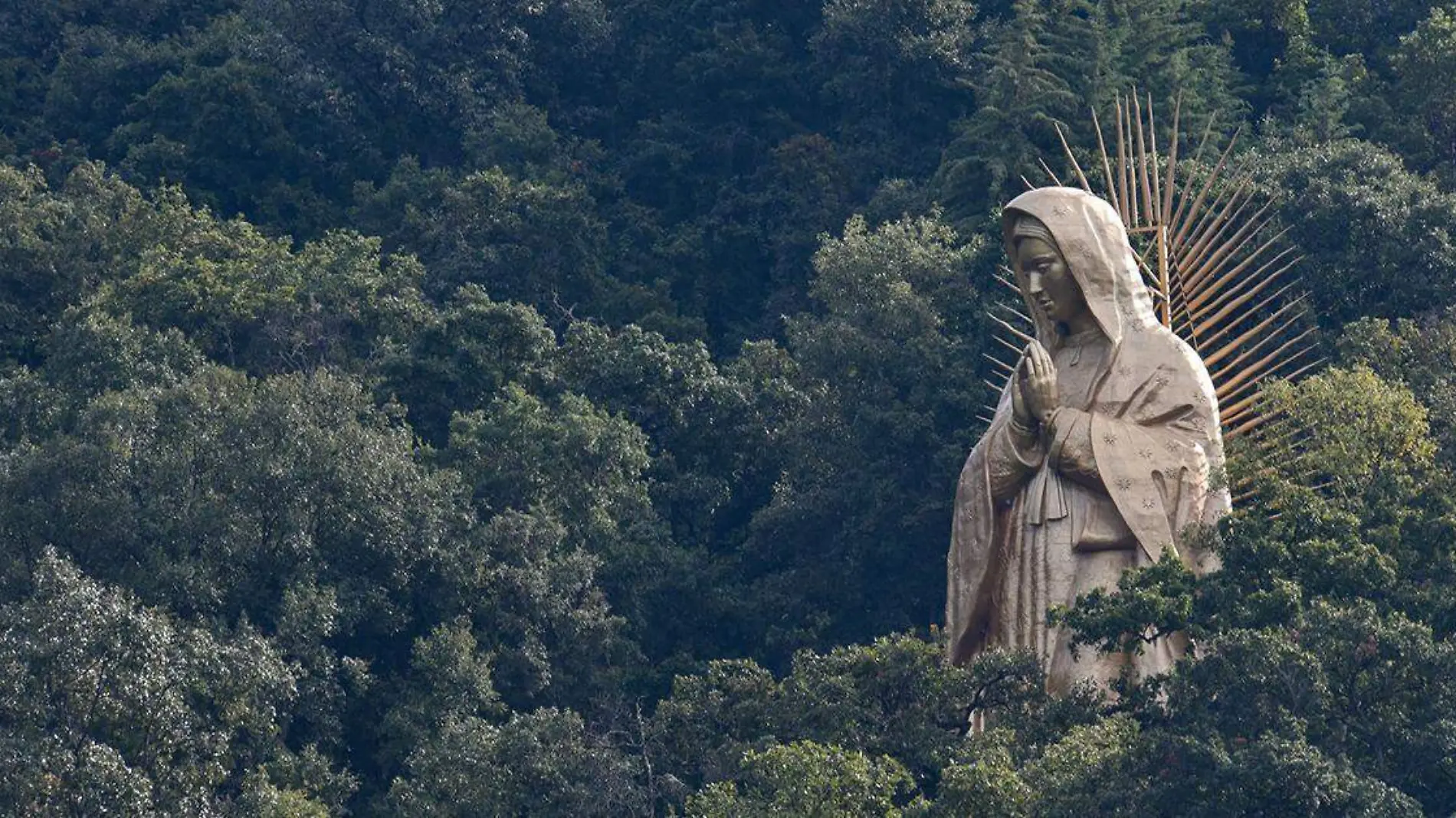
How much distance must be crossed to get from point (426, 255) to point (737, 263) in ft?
11.4

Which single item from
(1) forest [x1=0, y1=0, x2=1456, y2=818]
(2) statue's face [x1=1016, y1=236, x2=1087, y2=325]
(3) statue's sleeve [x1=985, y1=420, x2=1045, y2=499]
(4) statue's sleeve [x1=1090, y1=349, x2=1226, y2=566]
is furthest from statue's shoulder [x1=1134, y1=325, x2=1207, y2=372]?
(1) forest [x1=0, y1=0, x2=1456, y2=818]

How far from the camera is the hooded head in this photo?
29.9 m

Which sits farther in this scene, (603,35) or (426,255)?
(603,35)

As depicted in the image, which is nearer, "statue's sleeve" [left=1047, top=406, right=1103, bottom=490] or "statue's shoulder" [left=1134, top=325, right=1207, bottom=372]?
"statue's sleeve" [left=1047, top=406, right=1103, bottom=490]

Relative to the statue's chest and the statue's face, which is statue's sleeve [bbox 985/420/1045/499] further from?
the statue's face

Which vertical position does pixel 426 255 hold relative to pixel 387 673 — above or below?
above

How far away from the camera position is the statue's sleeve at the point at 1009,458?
98.0ft

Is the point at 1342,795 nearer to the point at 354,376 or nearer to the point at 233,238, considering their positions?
the point at 354,376

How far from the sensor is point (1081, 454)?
29.6 metres

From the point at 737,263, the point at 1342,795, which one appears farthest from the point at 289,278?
the point at 1342,795

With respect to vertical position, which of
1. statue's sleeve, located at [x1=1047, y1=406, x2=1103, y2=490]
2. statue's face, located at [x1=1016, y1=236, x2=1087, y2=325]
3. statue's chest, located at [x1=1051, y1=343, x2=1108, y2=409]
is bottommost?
statue's sleeve, located at [x1=1047, y1=406, x2=1103, y2=490]

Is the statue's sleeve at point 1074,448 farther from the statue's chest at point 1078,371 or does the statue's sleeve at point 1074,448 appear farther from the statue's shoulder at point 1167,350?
the statue's shoulder at point 1167,350

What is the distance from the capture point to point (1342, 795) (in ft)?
87.6

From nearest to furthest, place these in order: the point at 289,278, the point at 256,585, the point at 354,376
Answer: the point at 256,585 < the point at 354,376 < the point at 289,278
